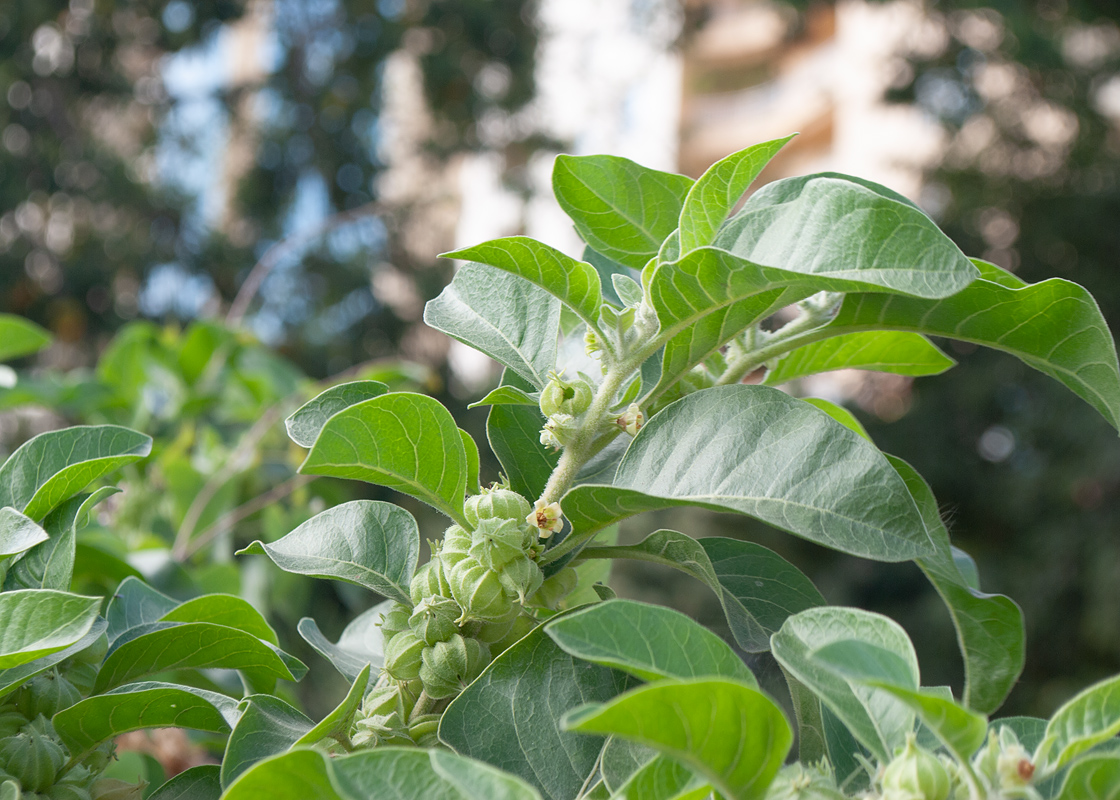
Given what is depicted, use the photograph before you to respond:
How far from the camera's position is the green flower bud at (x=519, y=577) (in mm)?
224

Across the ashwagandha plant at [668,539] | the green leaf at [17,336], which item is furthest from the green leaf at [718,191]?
the green leaf at [17,336]

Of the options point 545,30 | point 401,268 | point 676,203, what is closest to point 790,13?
point 545,30

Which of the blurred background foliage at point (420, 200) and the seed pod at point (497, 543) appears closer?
the seed pod at point (497, 543)

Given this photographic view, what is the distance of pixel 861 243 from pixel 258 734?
0.60ft

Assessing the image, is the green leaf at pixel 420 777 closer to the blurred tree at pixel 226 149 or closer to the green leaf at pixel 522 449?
the green leaf at pixel 522 449

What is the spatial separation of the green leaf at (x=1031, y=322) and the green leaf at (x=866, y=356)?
0.05 metres

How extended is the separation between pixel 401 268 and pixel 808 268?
2.54 m

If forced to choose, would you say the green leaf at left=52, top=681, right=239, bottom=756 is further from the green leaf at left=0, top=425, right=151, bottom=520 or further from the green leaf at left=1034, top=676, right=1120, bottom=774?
the green leaf at left=1034, top=676, right=1120, bottom=774

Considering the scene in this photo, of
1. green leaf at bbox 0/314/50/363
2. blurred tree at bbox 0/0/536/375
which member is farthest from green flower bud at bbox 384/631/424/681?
blurred tree at bbox 0/0/536/375

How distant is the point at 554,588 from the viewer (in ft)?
0.84

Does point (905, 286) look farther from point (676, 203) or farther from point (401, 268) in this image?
point (401, 268)

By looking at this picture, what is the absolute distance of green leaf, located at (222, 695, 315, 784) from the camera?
0.21 m

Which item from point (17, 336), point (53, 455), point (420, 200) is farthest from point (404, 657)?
point (420, 200)

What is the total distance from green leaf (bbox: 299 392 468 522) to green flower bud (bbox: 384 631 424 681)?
0.12ft
